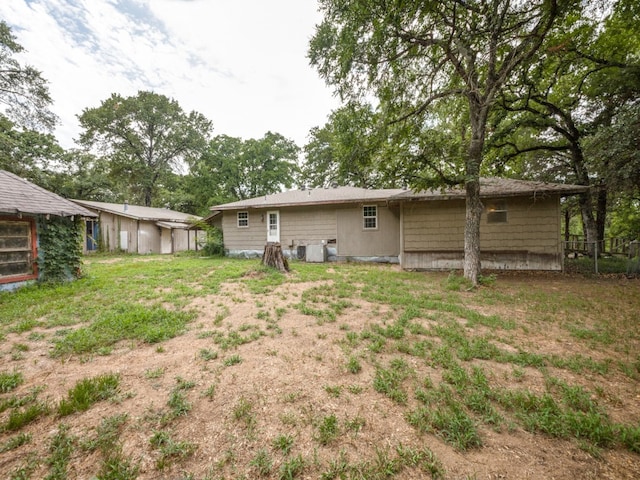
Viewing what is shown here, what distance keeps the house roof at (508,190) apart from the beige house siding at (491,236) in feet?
1.51

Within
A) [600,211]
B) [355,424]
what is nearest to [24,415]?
[355,424]

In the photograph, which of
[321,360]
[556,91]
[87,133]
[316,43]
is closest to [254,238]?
[316,43]

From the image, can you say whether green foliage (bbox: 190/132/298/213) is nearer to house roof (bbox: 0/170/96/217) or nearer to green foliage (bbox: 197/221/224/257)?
green foliage (bbox: 197/221/224/257)

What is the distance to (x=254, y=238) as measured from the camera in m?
13.6

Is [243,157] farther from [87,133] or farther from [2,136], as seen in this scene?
[87,133]

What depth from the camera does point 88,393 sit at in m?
2.32

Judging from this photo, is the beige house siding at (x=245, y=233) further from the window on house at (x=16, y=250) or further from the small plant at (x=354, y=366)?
the small plant at (x=354, y=366)

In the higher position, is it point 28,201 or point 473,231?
point 28,201

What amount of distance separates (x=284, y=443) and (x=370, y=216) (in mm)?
10560

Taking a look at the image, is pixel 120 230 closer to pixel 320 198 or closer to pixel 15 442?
pixel 320 198

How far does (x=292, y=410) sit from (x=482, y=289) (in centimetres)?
627

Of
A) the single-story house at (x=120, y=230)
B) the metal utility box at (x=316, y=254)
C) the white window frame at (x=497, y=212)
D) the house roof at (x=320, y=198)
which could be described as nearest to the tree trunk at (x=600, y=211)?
the white window frame at (x=497, y=212)

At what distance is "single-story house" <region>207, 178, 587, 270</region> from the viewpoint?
28.9 ft

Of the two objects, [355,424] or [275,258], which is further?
[275,258]
